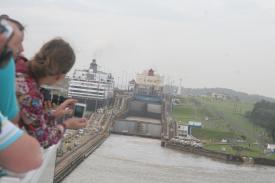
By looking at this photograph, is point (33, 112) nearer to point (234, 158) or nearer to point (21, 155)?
point (21, 155)

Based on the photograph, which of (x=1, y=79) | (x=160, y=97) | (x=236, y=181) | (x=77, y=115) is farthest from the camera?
(x=160, y=97)

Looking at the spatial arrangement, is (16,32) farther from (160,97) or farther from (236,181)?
A: (160,97)

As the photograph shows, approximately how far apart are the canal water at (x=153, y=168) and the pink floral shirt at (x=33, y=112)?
29.4 ft

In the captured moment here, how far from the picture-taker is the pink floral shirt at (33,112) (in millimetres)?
784

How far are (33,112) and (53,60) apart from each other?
8cm

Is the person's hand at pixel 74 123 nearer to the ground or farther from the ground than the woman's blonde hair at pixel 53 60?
nearer to the ground

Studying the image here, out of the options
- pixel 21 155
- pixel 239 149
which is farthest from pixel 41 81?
pixel 239 149

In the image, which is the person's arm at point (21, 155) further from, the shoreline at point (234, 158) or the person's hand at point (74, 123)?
the shoreline at point (234, 158)

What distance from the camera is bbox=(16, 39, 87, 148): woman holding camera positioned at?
31.0 inches

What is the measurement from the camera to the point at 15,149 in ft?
1.76

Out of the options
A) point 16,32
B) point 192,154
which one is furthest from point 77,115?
point 192,154

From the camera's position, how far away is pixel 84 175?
10.5m

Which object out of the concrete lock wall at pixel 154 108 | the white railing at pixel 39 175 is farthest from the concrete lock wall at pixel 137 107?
the white railing at pixel 39 175

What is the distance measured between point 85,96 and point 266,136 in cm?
761
